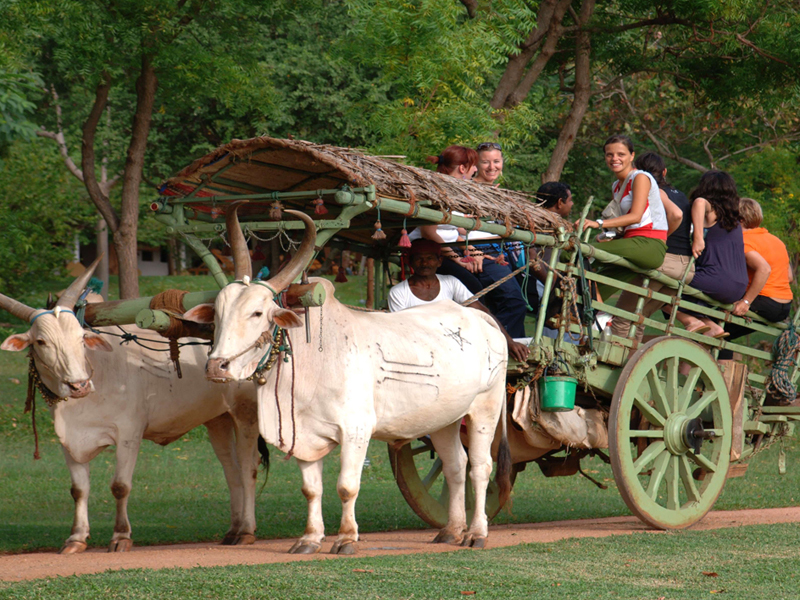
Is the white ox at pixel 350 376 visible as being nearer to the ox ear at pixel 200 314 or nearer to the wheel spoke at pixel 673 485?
the ox ear at pixel 200 314

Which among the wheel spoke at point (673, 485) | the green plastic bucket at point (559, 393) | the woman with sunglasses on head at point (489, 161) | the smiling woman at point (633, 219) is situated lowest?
the wheel spoke at point (673, 485)

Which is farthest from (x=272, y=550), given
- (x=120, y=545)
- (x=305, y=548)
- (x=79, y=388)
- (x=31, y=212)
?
(x=31, y=212)

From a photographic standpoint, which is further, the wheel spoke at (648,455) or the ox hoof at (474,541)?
the wheel spoke at (648,455)

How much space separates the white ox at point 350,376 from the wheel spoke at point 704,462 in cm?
200

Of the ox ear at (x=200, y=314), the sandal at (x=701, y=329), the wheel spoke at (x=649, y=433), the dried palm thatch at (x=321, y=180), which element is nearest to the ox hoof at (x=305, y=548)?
the ox ear at (x=200, y=314)

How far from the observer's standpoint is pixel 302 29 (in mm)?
25078

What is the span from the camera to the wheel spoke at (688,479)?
8.81 m

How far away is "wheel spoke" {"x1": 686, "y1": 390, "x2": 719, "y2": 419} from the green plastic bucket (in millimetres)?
1359

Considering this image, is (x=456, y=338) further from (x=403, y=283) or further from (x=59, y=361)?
(x=59, y=361)

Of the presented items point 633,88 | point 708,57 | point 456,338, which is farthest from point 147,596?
point 633,88

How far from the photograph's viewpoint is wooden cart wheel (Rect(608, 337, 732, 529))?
26.9 feet

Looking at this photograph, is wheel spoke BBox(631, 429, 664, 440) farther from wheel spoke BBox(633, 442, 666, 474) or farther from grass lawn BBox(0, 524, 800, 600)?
grass lawn BBox(0, 524, 800, 600)

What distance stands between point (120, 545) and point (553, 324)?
3.77 m

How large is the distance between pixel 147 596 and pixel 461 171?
15.8 ft
